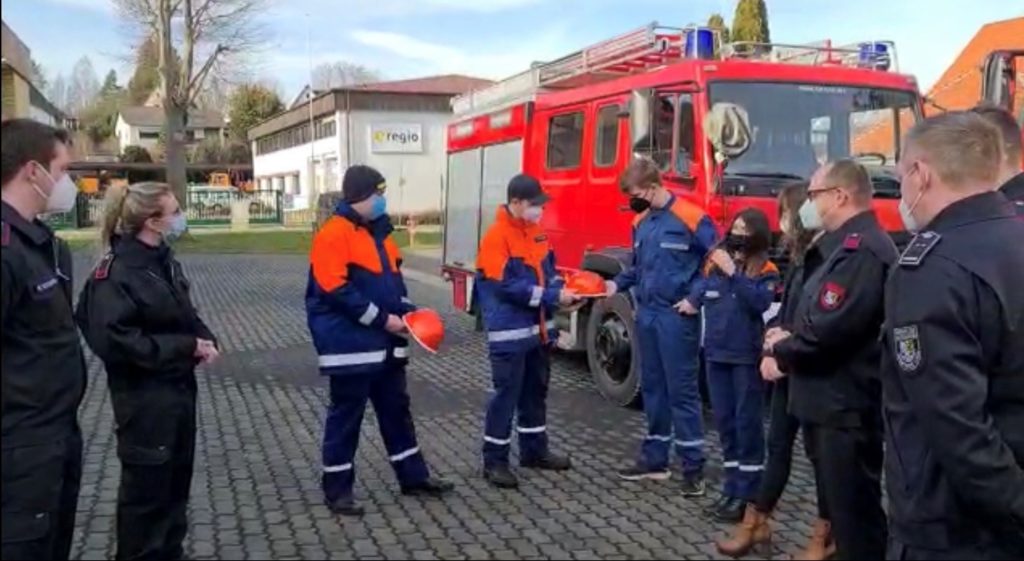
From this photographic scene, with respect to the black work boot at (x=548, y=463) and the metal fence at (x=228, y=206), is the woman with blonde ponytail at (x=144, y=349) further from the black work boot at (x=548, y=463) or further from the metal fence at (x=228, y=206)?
the metal fence at (x=228, y=206)

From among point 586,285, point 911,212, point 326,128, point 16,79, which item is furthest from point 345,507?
point 326,128

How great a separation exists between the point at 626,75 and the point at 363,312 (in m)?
4.88

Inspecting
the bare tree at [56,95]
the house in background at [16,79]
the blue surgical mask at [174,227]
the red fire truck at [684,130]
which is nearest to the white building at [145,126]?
the bare tree at [56,95]

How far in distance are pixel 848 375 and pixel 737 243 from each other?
145 cm

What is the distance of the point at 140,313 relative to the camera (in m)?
4.30

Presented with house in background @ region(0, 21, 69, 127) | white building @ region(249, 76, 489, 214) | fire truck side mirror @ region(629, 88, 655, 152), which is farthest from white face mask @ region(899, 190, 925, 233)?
white building @ region(249, 76, 489, 214)

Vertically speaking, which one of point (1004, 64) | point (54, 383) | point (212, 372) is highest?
point (1004, 64)

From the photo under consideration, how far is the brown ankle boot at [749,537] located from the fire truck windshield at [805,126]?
3.29m

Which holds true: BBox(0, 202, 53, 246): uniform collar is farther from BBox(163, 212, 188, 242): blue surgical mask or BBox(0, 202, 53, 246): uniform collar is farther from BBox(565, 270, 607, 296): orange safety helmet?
BBox(565, 270, 607, 296): orange safety helmet

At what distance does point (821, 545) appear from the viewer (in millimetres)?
4613

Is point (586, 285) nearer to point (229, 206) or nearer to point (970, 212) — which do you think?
point (970, 212)

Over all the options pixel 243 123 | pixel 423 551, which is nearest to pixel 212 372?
pixel 423 551

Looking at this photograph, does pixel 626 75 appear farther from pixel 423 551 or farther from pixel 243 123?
pixel 243 123

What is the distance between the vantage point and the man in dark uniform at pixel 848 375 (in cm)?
384
